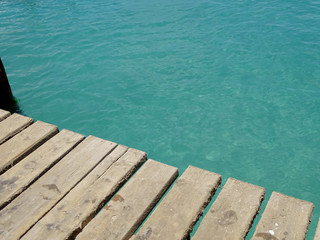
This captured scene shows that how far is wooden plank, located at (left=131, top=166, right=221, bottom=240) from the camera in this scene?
6.73 ft

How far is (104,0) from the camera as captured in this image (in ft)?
36.2

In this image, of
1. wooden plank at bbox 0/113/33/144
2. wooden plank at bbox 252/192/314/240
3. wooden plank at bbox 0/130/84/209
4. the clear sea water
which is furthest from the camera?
the clear sea water

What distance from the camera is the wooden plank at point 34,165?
8.10 ft

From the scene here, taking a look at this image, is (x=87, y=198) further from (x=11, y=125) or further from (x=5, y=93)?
(x=5, y=93)

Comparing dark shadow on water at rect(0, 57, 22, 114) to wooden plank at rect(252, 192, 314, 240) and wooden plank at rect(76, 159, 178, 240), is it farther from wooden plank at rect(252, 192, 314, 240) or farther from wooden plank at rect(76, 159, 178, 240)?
wooden plank at rect(252, 192, 314, 240)

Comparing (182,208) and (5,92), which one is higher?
(182,208)

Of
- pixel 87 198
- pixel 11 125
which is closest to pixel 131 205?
pixel 87 198

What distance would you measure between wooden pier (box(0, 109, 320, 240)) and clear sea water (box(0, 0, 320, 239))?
97.5 inches

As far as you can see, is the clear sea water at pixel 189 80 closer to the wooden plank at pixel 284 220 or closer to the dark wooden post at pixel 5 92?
the dark wooden post at pixel 5 92

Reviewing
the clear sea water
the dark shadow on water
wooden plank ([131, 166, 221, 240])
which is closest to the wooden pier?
wooden plank ([131, 166, 221, 240])

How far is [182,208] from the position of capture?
2203 mm

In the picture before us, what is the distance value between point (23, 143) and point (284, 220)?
87.4 inches

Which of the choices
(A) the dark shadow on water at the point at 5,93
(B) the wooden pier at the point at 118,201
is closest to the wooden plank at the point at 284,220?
(B) the wooden pier at the point at 118,201

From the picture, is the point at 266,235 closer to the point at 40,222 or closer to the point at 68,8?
the point at 40,222
